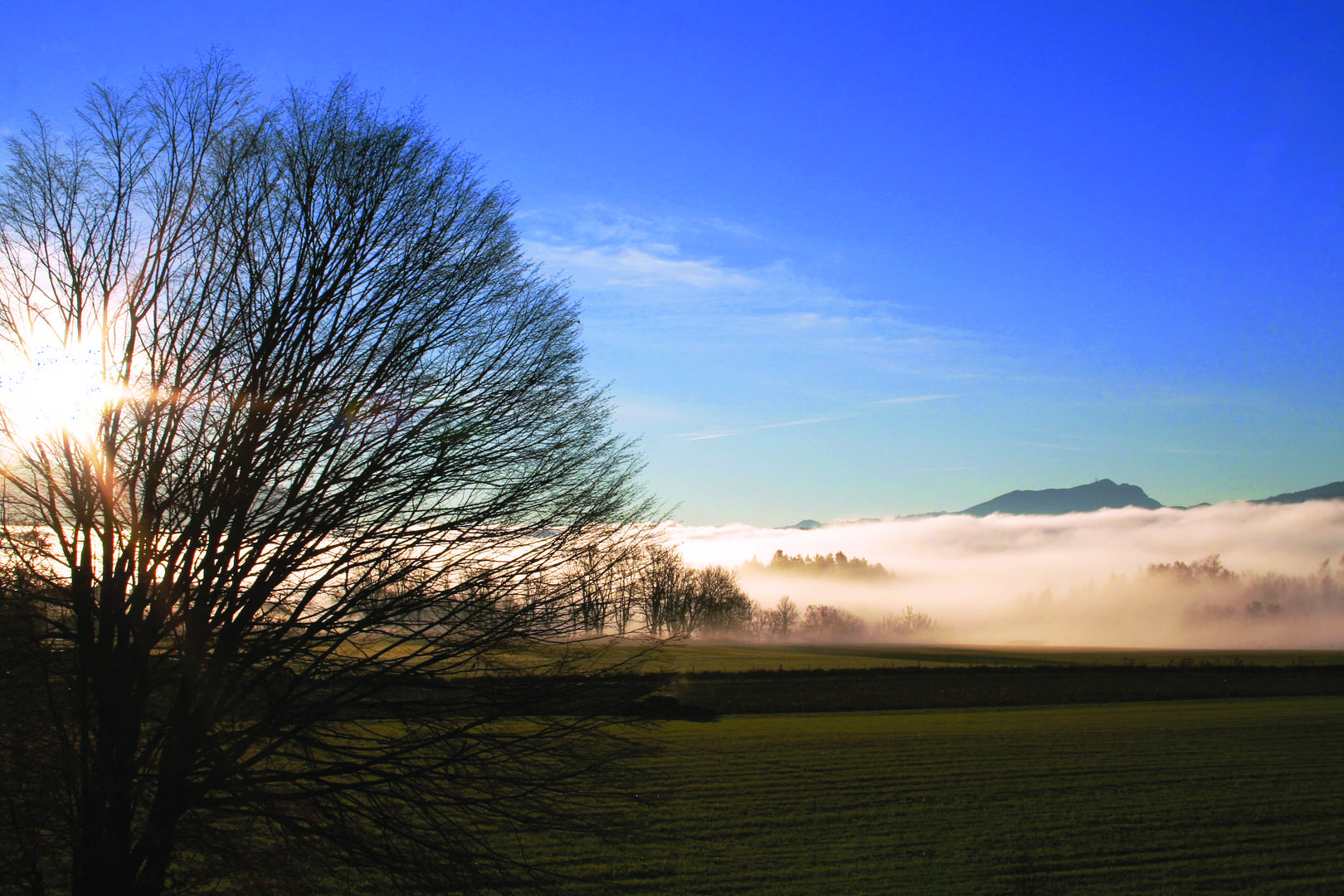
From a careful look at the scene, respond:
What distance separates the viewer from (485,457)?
6.68 m

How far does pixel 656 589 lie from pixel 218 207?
4467 millimetres

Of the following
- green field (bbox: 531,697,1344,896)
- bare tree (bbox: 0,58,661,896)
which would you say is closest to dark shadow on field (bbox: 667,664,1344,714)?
green field (bbox: 531,697,1344,896)

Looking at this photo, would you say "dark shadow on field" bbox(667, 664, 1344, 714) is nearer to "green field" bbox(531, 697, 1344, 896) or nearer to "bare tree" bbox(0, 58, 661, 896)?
"green field" bbox(531, 697, 1344, 896)

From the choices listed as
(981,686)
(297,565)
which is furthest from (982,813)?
(981,686)

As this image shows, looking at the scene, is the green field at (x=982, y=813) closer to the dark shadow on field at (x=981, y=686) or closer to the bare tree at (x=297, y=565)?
the bare tree at (x=297, y=565)

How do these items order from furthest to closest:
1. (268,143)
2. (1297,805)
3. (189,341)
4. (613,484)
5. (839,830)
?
(1297,805) → (839,830) → (613,484) → (268,143) → (189,341)

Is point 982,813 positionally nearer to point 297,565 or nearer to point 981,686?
point 297,565

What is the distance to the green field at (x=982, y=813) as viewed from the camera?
16969 mm

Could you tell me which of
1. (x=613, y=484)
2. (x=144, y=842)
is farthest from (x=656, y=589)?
(x=144, y=842)

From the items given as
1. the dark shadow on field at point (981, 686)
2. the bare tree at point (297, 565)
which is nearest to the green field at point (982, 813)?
the bare tree at point (297, 565)

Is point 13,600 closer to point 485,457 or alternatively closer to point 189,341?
point 189,341

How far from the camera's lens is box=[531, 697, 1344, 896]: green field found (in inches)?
668

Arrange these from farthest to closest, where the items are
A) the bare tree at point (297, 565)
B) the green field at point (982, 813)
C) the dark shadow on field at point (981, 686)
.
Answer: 1. the dark shadow on field at point (981, 686)
2. the green field at point (982, 813)
3. the bare tree at point (297, 565)

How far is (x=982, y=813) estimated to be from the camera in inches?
910
